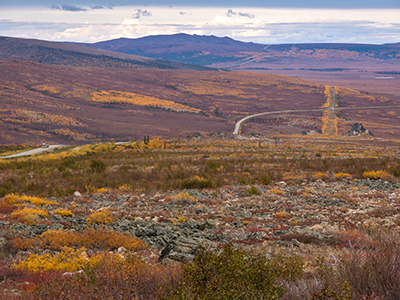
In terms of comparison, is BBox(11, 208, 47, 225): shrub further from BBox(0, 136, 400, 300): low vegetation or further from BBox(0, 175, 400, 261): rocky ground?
BBox(0, 175, 400, 261): rocky ground

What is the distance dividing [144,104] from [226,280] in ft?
311

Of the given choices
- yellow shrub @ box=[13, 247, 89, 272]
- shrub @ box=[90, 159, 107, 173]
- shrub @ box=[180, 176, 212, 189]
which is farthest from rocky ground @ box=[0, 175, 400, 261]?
shrub @ box=[90, 159, 107, 173]

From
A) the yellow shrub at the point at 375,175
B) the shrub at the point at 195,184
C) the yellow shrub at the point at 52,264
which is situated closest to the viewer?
the yellow shrub at the point at 52,264

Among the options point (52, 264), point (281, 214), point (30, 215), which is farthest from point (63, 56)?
point (52, 264)

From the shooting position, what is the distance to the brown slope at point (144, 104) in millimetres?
68000

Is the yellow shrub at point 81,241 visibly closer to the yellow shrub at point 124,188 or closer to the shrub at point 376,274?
the shrub at point 376,274

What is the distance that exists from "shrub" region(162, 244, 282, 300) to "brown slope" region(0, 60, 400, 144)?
197 feet

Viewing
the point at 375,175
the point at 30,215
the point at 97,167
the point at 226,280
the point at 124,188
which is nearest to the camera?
the point at 226,280

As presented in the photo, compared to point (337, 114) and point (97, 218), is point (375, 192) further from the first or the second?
point (337, 114)

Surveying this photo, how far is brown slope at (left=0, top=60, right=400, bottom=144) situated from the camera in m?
68.0

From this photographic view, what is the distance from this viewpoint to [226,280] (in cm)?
329

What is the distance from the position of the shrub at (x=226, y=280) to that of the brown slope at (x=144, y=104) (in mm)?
60030

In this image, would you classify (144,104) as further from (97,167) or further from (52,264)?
(52,264)

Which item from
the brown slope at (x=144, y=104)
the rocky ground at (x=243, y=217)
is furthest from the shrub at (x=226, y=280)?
the brown slope at (x=144, y=104)
